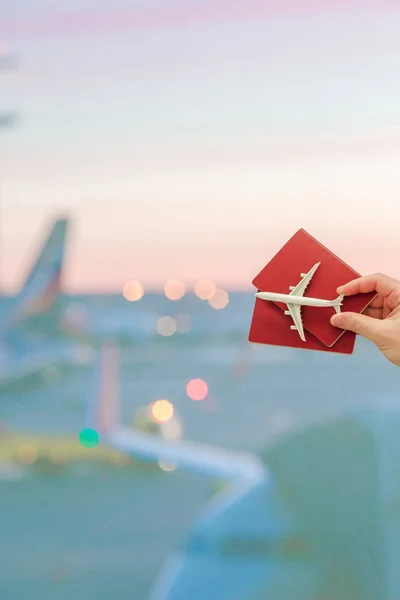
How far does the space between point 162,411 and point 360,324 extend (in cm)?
121

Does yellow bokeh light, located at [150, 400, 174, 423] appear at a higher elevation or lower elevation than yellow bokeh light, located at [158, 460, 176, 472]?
higher

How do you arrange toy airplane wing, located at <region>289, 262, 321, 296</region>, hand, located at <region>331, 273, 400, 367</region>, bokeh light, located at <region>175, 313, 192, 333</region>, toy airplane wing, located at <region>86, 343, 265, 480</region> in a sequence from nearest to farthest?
1. hand, located at <region>331, 273, 400, 367</region>
2. toy airplane wing, located at <region>289, 262, 321, 296</region>
3. toy airplane wing, located at <region>86, 343, 265, 480</region>
4. bokeh light, located at <region>175, 313, 192, 333</region>

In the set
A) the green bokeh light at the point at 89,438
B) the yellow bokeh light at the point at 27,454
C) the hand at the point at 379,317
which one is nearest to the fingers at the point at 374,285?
the hand at the point at 379,317

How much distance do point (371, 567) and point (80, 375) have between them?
3.32ft

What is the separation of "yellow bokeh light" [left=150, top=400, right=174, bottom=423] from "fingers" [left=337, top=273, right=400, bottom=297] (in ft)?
3.83

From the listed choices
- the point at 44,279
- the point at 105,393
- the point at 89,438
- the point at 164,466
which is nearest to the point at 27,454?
the point at 89,438

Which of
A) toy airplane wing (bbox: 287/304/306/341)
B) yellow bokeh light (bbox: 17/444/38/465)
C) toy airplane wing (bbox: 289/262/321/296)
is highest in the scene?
toy airplane wing (bbox: 289/262/321/296)

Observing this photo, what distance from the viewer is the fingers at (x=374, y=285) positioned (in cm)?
92

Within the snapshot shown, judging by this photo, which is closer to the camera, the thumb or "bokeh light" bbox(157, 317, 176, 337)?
the thumb

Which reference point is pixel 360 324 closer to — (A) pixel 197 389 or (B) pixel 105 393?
(A) pixel 197 389

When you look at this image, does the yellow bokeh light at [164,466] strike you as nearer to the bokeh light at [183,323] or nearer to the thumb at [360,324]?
the bokeh light at [183,323]

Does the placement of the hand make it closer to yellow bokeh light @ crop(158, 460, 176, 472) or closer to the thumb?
the thumb

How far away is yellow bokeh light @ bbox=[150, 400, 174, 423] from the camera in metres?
2.01

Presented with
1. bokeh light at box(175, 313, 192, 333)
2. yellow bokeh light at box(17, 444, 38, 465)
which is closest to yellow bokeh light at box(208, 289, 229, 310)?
bokeh light at box(175, 313, 192, 333)
